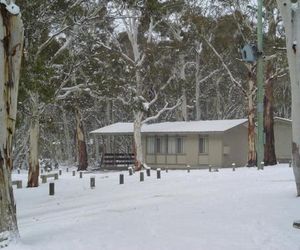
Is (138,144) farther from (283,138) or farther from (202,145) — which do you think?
(283,138)

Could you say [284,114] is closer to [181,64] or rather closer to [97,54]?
[181,64]

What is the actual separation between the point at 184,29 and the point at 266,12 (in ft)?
27.6

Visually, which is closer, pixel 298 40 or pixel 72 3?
pixel 298 40

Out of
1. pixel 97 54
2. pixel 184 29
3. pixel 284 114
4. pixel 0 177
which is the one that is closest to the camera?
pixel 0 177

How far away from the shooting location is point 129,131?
1583 inches

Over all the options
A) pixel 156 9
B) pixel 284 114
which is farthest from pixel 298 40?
pixel 284 114

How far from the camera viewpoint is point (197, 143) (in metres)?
38.0

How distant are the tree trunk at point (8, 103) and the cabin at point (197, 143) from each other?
28.5 metres

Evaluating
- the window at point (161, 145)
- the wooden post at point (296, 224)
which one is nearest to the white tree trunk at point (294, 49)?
the wooden post at point (296, 224)

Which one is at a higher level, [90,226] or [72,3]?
[72,3]

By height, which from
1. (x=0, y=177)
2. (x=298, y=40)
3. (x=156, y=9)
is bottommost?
(x=0, y=177)

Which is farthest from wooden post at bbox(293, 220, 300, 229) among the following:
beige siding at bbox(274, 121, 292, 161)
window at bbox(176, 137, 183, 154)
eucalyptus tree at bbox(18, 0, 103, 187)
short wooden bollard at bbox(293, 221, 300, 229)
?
beige siding at bbox(274, 121, 292, 161)

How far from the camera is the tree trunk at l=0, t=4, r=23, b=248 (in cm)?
787

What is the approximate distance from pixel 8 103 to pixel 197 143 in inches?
1197
